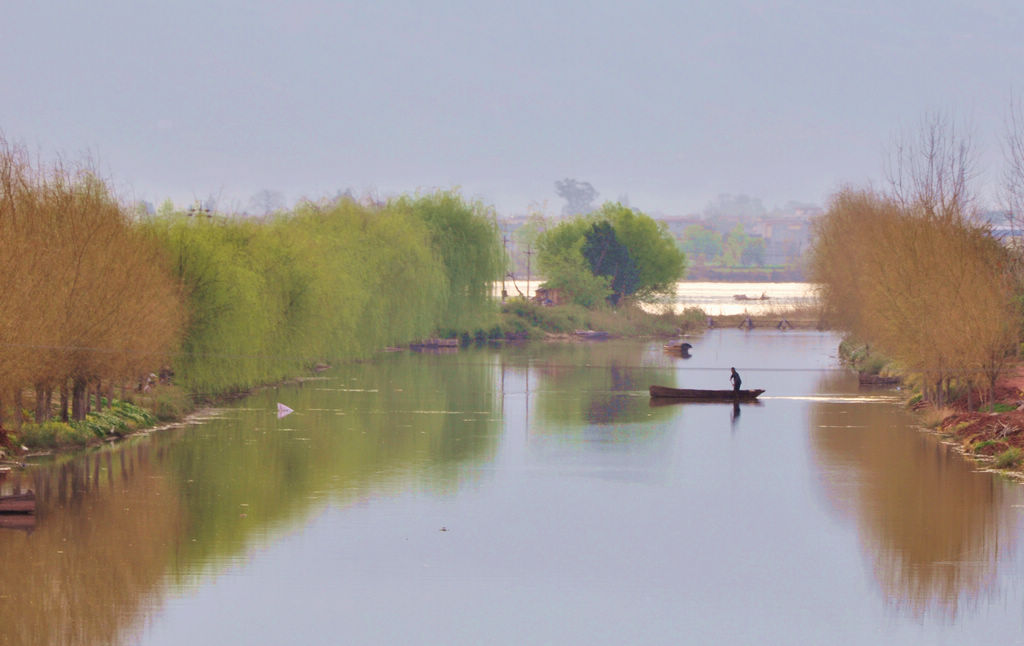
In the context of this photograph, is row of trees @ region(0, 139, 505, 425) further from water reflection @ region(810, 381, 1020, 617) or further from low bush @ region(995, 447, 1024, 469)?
low bush @ region(995, 447, 1024, 469)

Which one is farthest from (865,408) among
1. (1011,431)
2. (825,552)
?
(825,552)

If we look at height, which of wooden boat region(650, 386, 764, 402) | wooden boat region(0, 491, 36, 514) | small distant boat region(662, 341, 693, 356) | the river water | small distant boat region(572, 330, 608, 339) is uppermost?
small distant boat region(572, 330, 608, 339)

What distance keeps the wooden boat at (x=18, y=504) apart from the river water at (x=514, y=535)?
0.58 metres

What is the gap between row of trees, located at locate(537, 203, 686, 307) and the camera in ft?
389

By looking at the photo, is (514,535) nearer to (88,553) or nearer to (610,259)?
(88,553)

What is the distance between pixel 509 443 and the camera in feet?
146

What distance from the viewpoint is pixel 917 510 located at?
1282 inches

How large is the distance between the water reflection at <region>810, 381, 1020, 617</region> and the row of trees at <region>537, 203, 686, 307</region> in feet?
232

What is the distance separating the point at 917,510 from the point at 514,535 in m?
9.36

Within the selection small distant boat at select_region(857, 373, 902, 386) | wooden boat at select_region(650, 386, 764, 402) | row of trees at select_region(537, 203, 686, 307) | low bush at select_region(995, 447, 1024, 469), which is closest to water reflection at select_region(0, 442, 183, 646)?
low bush at select_region(995, 447, 1024, 469)

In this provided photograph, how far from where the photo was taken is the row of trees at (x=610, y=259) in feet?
389

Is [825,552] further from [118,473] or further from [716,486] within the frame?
[118,473]

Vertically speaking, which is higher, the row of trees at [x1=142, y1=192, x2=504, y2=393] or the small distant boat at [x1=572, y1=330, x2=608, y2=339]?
the row of trees at [x1=142, y1=192, x2=504, y2=393]

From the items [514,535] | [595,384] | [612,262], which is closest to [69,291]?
[514,535]
